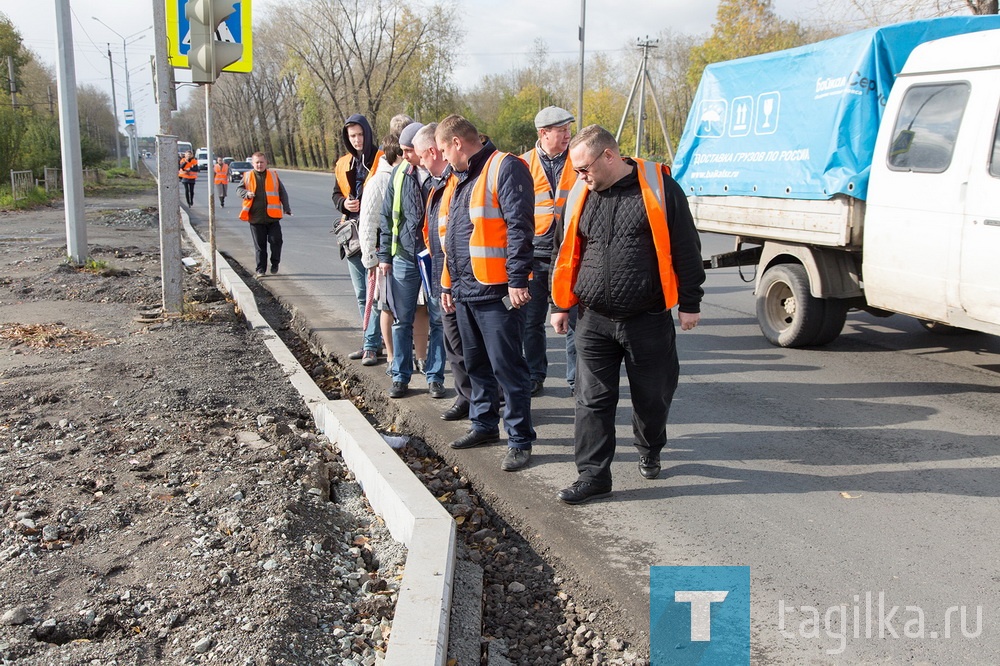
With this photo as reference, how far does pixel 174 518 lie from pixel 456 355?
225cm

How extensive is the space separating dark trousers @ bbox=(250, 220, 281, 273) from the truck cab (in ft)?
28.2

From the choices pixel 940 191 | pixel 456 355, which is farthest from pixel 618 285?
pixel 940 191

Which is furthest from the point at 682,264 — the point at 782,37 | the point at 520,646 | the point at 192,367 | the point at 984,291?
the point at 782,37

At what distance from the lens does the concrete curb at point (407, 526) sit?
2957 mm

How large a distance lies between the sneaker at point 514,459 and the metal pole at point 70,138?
368 inches

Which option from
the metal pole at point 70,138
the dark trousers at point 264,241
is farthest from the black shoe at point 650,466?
the metal pole at point 70,138

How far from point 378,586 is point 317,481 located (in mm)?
1089

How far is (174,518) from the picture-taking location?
12.9ft

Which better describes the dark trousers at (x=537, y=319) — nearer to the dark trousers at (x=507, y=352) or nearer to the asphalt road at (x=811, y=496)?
the asphalt road at (x=811, y=496)

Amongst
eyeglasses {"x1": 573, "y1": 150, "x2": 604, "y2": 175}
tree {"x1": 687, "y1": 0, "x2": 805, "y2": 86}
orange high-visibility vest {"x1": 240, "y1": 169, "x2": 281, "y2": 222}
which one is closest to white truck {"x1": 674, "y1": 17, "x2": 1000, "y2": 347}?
eyeglasses {"x1": 573, "y1": 150, "x2": 604, "y2": 175}

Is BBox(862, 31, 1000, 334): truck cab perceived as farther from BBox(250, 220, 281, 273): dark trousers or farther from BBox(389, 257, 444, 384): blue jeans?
BBox(250, 220, 281, 273): dark trousers

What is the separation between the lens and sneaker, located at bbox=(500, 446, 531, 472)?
16.4 feet

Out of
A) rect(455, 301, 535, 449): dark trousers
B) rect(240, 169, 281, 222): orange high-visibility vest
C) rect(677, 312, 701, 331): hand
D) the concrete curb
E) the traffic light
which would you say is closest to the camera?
the concrete curb

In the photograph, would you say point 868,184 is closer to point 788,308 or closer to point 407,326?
point 788,308
